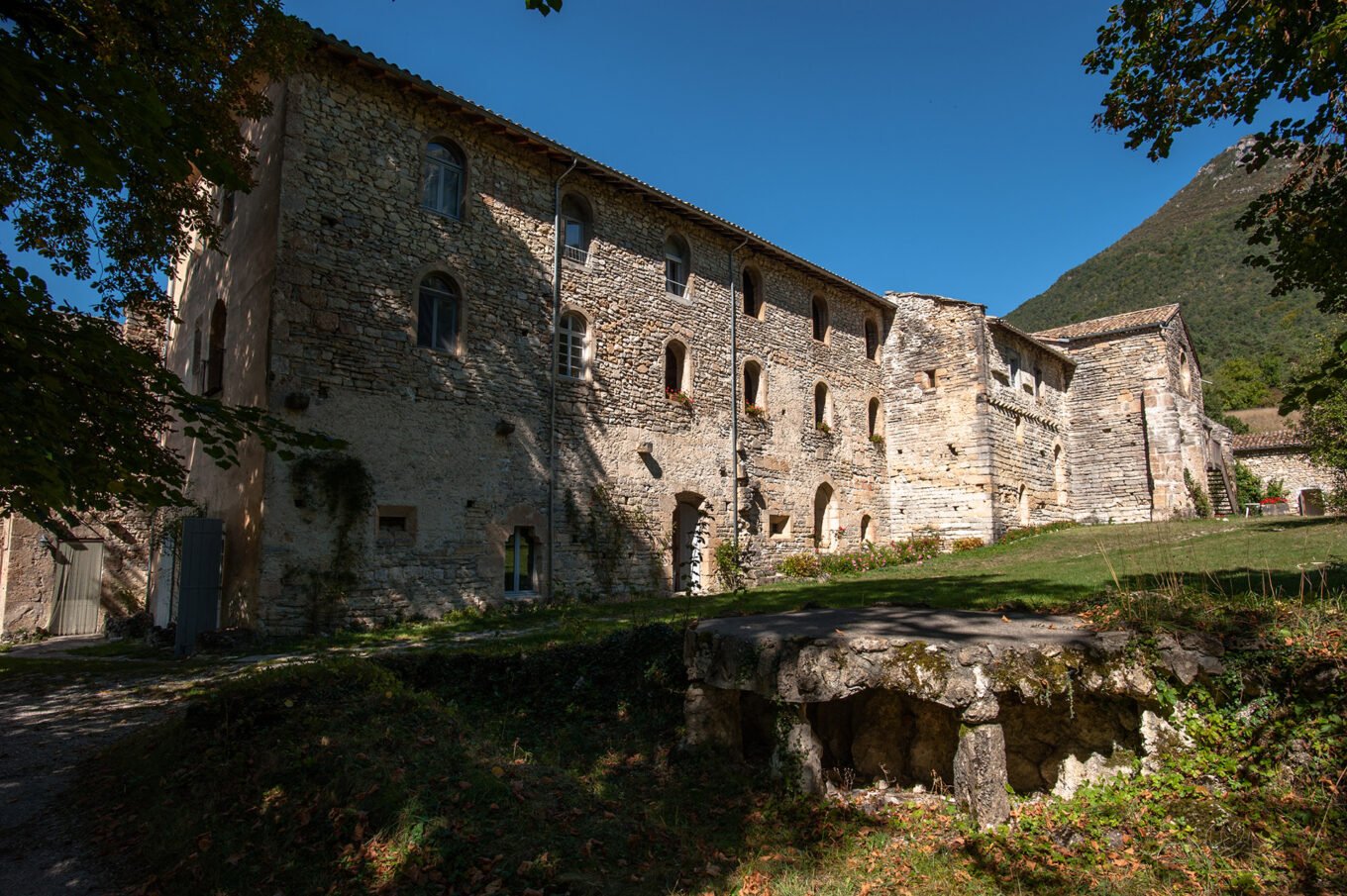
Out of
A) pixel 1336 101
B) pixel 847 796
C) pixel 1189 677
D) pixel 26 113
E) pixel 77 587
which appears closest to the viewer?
pixel 26 113

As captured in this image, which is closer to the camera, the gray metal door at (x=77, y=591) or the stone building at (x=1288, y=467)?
the gray metal door at (x=77, y=591)

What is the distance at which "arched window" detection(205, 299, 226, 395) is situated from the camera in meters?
13.4

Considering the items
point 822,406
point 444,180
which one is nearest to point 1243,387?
point 822,406

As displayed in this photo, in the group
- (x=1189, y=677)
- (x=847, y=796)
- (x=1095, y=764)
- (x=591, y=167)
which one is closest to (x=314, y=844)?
(x=847, y=796)

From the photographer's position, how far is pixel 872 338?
22484 millimetres

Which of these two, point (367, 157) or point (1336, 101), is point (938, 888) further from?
point (367, 157)

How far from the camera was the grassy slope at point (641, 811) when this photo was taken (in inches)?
165

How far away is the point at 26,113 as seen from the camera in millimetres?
3826

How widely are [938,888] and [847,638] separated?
5.15 ft

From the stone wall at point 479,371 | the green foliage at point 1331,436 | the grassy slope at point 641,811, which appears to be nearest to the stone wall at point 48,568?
the stone wall at point 479,371

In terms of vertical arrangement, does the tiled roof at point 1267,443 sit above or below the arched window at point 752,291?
below

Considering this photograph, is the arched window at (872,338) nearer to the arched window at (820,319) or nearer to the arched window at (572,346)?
the arched window at (820,319)

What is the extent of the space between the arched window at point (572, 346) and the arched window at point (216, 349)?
5.86m

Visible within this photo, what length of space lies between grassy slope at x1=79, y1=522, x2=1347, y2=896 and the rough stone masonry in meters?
0.26
